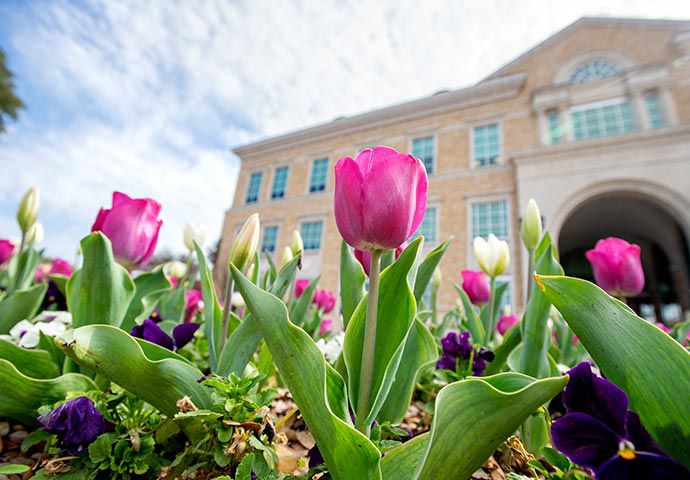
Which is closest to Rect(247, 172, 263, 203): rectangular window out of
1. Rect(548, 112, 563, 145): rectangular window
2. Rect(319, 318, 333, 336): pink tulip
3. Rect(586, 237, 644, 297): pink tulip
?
Rect(548, 112, 563, 145): rectangular window

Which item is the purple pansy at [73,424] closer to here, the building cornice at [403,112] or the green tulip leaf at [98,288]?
the green tulip leaf at [98,288]

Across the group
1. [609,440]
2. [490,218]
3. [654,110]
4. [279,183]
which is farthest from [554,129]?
[609,440]

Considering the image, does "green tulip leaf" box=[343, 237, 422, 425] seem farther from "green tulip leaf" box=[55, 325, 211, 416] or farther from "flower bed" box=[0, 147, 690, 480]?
"green tulip leaf" box=[55, 325, 211, 416]

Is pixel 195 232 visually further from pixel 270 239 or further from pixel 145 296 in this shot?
pixel 270 239

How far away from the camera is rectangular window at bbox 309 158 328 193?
1412cm

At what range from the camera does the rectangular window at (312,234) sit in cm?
1297

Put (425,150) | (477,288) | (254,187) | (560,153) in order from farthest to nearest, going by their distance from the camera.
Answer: (254,187), (425,150), (560,153), (477,288)

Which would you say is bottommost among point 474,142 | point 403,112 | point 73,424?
point 73,424

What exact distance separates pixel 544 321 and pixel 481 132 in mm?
11995

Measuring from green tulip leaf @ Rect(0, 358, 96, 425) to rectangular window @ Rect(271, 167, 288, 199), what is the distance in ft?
46.8

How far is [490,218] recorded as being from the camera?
10.3 metres

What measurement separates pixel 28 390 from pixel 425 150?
1272 cm

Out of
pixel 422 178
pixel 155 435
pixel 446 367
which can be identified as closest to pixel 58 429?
pixel 155 435

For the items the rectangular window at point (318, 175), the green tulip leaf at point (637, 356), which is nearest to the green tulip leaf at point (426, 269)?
the green tulip leaf at point (637, 356)
